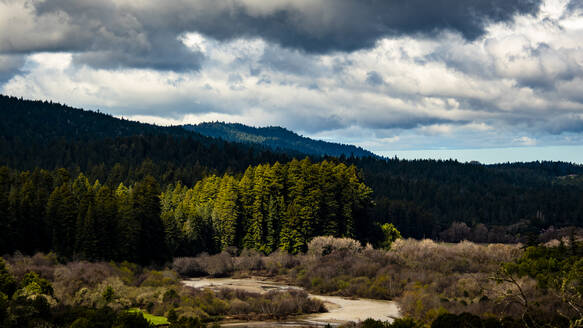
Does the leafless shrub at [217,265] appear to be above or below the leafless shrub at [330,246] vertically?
below

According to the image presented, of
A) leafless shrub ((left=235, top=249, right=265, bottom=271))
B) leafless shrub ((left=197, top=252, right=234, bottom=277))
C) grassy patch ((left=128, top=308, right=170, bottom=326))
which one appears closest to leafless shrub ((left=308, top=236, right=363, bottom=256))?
leafless shrub ((left=235, top=249, right=265, bottom=271))

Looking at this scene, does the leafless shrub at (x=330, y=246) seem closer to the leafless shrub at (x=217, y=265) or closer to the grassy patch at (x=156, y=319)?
the leafless shrub at (x=217, y=265)

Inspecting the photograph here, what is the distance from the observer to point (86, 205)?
73750mm

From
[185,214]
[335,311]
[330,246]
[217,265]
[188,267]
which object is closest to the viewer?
[335,311]

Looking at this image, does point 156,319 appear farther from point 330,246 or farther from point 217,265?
point 330,246

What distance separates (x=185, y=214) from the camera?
313 feet

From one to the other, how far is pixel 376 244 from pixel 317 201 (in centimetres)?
1857

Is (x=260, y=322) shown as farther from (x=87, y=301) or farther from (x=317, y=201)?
(x=317, y=201)

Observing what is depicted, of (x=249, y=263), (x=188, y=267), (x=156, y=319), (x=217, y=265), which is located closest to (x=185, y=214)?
(x=217, y=265)

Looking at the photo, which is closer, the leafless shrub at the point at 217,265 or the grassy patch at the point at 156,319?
the grassy patch at the point at 156,319

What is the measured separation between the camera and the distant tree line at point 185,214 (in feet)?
237

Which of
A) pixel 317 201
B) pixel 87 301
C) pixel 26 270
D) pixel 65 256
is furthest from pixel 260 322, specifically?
pixel 317 201

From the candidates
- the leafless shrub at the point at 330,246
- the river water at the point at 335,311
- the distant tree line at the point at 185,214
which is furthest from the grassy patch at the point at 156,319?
the leafless shrub at the point at 330,246

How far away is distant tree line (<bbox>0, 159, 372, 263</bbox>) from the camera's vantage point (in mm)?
72250
